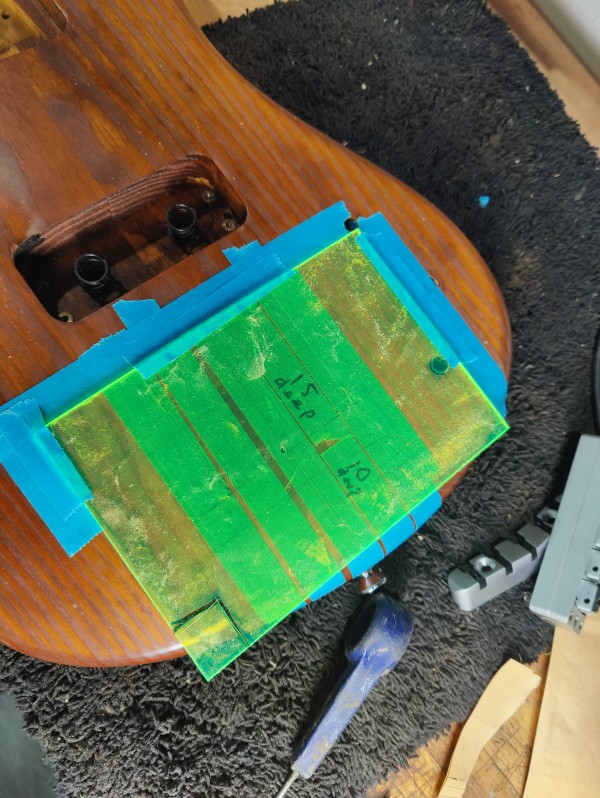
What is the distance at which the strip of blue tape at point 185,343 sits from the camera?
0.64 metres

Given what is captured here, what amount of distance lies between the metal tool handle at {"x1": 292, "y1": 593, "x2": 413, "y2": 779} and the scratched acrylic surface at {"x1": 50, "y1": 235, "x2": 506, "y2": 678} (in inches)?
13.6

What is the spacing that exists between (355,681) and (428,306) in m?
0.59

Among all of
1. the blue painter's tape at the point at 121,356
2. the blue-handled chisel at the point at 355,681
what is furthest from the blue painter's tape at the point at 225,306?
the blue-handled chisel at the point at 355,681

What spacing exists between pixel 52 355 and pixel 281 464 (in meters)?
0.28

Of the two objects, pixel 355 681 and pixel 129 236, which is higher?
pixel 129 236

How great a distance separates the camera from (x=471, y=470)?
44.8 inches

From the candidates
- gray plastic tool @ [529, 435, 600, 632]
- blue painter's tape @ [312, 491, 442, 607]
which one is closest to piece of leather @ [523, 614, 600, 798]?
gray plastic tool @ [529, 435, 600, 632]

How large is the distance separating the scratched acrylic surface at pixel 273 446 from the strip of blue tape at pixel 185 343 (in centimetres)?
1

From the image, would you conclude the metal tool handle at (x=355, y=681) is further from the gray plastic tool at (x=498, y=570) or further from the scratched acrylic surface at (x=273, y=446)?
the scratched acrylic surface at (x=273, y=446)

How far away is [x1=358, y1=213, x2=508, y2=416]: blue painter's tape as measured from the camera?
2.39 ft

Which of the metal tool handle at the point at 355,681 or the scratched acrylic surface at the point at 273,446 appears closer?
the scratched acrylic surface at the point at 273,446

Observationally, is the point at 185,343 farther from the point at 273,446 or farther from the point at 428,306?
the point at 428,306

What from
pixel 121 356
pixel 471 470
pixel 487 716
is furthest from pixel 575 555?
pixel 121 356

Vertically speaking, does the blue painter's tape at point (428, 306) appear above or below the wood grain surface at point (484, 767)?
above
